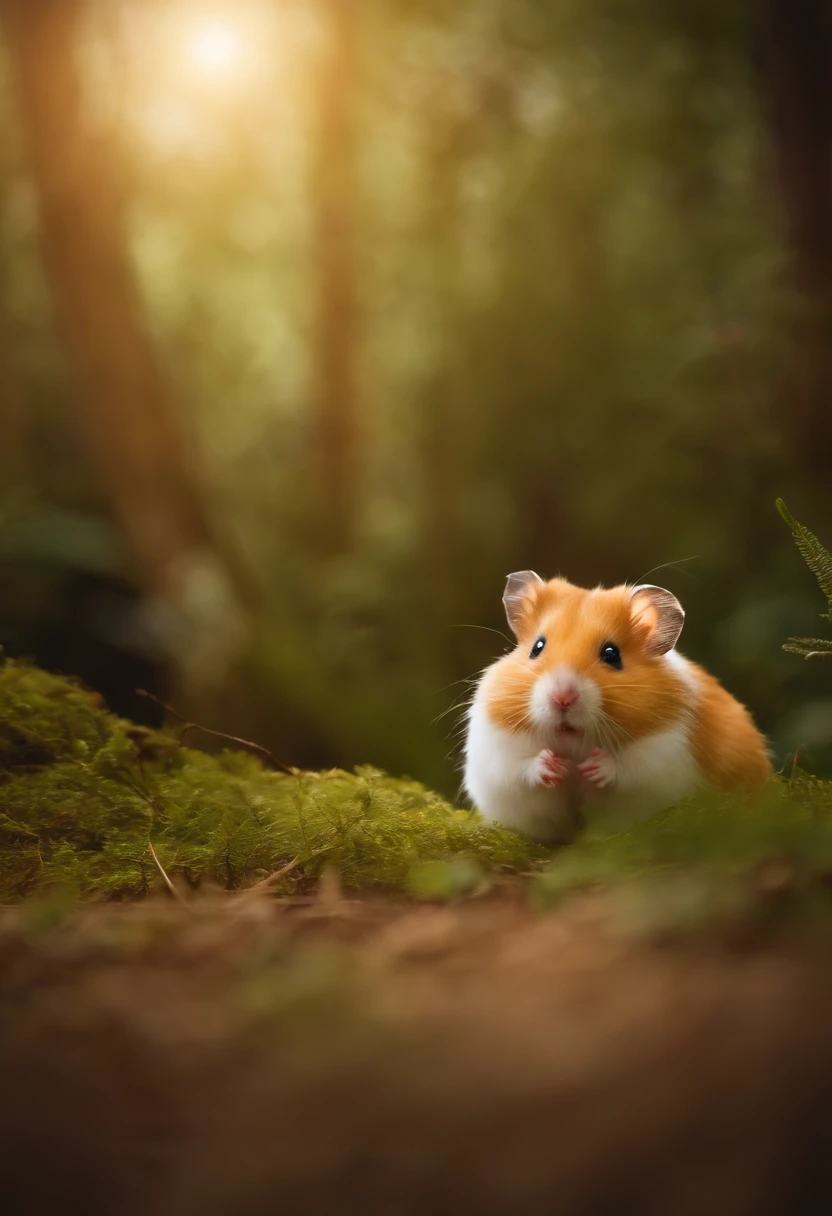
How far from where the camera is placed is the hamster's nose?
3.08 m

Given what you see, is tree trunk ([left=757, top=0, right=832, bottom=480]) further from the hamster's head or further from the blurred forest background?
the hamster's head

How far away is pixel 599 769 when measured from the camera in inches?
121

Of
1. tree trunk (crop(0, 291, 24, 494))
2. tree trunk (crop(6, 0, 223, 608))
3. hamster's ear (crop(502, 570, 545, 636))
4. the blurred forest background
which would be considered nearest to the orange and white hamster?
hamster's ear (crop(502, 570, 545, 636))

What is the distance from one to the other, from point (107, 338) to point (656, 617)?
5.92 meters

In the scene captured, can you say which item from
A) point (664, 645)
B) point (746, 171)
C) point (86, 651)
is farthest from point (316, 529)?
point (664, 645)

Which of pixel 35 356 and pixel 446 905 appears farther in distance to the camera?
pixel 35 356

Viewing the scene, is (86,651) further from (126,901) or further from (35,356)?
(35,356)

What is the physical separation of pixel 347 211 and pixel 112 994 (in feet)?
38.0

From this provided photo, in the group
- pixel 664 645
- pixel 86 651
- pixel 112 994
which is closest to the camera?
pixel 112 994

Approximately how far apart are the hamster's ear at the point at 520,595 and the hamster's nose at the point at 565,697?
55 cm

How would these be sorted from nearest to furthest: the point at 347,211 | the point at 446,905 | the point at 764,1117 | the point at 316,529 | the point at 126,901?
the point at 764,1117 → the point at 446,905 → the point at 126,901 → the point at 347,211 → the point at 316,529

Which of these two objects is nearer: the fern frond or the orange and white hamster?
the fern frond

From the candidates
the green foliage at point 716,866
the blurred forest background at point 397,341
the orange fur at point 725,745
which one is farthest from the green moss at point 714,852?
the blurred forest background at point 397,341

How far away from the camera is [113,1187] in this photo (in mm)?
1255
